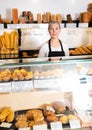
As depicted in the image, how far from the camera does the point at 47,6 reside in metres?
4.53

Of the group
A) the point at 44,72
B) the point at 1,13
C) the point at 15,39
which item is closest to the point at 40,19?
the point at 1,13

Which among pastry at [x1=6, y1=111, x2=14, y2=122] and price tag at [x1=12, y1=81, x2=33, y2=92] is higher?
price tag at [x1=12, y1=81, x2=33, y2=92]

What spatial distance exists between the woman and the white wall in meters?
2.78

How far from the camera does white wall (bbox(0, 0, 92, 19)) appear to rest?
440 cm

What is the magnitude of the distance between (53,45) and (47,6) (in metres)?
2.87

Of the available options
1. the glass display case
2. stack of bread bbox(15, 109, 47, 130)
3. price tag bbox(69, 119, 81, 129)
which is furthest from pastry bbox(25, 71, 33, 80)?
price tag bbox(69, 119, 81, 129)

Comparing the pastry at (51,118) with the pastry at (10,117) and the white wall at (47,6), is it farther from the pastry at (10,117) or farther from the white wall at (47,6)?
the white wall at (47,6)

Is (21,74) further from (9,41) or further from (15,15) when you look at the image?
(15,15)

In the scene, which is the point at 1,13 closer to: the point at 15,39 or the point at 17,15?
the point at 17,15

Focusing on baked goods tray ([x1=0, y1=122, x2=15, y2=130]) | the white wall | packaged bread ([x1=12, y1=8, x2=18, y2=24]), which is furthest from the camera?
the white wall

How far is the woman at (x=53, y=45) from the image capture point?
1.82m

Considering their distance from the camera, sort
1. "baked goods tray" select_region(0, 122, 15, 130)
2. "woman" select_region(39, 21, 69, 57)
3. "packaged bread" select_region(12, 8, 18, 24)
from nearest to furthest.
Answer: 1. "baked goods tray" select_region(0, 122, 15, 130)
2. "woman" select_region(39, 21, 69, 57)
3. "packaged bread" select_region(12, 8, 18, 24)

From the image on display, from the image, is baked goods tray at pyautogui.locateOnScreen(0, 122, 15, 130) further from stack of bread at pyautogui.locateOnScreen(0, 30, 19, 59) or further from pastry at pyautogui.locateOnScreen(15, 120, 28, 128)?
stack of bread at pyautogui.locateOnScreen(0, 30, 19, 59)

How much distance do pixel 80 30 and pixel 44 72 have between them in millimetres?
1578
